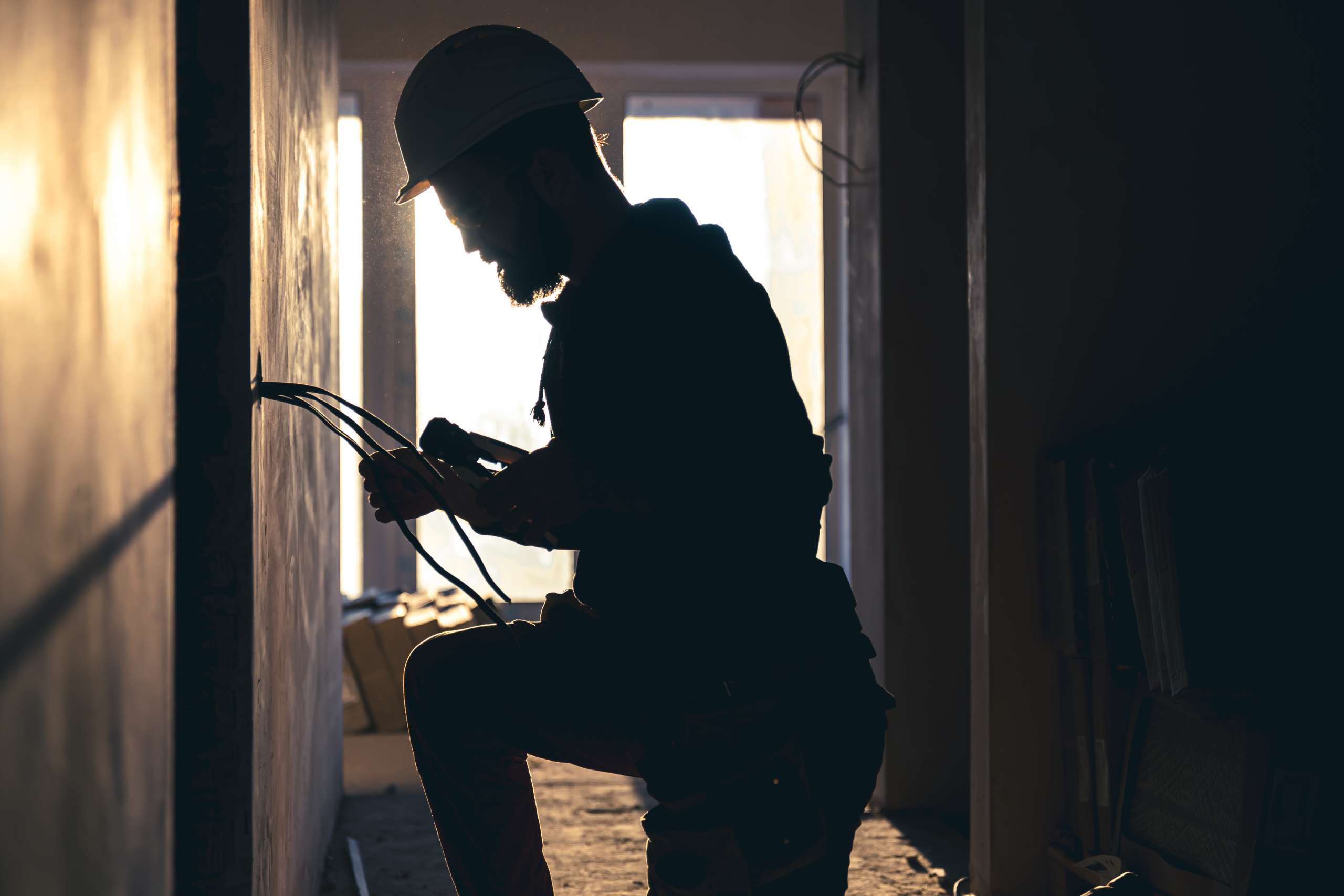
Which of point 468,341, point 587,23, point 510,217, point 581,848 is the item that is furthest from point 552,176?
point 581,848

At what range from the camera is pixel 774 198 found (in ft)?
15.3

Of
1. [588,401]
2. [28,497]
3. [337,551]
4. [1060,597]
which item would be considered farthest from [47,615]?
[337,551]

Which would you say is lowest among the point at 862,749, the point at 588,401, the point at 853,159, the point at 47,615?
the point at 862,749

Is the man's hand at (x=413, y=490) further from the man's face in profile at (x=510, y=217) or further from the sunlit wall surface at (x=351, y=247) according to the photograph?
the sunlit wall surface at (x=351, y=247)

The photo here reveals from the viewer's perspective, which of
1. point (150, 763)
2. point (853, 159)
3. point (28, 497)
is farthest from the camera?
point (853, 159)

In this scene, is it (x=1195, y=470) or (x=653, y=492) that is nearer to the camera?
(x=653, y=492)

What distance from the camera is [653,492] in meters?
1.31

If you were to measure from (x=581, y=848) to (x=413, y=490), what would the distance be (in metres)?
1.36

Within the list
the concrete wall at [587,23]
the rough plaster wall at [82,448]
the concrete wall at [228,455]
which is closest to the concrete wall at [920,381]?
the concrete wall at [587,23]

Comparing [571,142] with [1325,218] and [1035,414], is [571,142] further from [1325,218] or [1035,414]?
[1325,218]

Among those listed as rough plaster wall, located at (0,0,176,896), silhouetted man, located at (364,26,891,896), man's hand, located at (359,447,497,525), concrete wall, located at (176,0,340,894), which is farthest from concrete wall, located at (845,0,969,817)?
rough plaster wall, located at (0,0,176,896)

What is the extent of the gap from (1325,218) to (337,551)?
215cm

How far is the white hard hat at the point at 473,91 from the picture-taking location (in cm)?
A: 141

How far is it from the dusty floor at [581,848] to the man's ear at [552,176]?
56.1 inches
